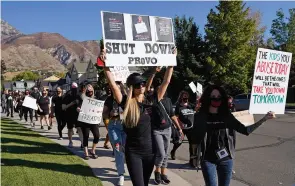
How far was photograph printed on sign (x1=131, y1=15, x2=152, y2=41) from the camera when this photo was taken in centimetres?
538

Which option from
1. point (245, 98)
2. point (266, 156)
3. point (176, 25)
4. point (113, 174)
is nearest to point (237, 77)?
point (176, 25)

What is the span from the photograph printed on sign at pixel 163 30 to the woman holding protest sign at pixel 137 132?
1.60m

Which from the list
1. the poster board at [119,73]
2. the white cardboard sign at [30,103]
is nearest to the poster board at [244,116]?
the poster board at [119,73]

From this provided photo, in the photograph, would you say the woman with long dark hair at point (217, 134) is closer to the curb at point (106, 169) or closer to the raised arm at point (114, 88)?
the raised arm at point (114, 88)

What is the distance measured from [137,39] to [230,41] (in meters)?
34.4

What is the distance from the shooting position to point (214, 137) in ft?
13.6

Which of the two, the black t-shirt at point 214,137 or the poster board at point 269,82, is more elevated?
the poster board at point 269,82

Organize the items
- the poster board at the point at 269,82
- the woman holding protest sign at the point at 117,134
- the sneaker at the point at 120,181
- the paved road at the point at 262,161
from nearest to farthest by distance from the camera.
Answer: the poster board at the point at 269,82
the sneaker at the point at 120,181
the woman holding protest sign at the point at 117,134
the paved road at the point at 262,161

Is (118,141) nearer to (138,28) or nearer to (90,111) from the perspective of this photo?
(90,111)

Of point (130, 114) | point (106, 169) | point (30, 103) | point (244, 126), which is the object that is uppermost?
point (130, 114)

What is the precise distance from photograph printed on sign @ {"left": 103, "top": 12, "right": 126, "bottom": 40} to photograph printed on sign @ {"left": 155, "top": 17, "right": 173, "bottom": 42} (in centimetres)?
69

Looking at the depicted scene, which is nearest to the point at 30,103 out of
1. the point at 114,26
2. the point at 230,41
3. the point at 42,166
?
the point at 42,166

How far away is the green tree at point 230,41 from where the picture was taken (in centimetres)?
3738

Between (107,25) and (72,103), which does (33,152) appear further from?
(107,25)
